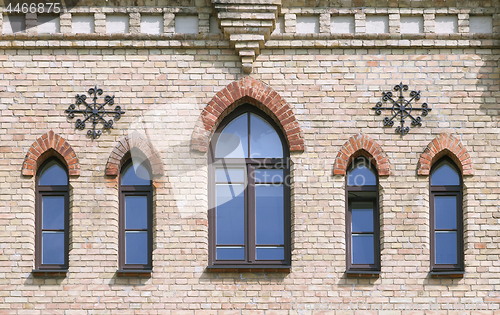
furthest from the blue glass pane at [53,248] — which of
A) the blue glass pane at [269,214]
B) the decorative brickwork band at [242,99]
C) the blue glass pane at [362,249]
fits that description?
the blue glass pane at [362,249]

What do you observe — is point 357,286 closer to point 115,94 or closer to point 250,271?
point 250,271

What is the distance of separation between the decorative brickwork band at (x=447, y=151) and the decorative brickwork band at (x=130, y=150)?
3757 mm

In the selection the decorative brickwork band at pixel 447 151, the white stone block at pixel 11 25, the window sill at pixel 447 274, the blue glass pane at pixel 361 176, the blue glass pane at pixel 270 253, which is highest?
the white stone block at pixel 11 25

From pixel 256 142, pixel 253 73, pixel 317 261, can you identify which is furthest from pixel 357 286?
pixel 253 73

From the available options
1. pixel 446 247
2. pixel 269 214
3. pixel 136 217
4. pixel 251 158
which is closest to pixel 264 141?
pixel 251 158

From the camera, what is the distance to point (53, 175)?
11305 mm

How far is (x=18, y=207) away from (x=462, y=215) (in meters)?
6.33

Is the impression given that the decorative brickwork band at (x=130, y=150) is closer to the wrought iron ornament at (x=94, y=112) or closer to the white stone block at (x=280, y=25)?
the wrought iron ornament at (x=94, y=112)

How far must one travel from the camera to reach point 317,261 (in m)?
10.8

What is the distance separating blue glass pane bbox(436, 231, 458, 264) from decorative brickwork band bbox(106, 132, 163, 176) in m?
4.11

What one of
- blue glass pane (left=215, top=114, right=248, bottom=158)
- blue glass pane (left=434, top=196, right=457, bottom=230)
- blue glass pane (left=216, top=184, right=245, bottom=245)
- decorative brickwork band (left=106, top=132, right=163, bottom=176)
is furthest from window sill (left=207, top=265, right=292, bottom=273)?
blue glass pane (left=434, top=196, right=457, bottom=230)

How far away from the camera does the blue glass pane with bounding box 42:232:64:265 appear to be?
1107cm

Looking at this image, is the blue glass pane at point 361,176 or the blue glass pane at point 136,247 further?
the blue glass pane at point 361,176

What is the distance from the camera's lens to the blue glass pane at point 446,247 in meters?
11.0
